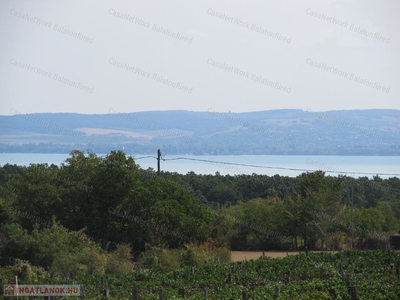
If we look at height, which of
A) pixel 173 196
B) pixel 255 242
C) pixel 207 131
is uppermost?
pixel 207 131

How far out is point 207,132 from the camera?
174125mm

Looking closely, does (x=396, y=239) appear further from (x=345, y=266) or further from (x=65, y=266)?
(x=65, y=266)

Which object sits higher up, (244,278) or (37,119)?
(37,119)

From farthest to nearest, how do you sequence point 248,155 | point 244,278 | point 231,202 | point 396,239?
point 248,155, point 231,202, point 396,239, point 244,278

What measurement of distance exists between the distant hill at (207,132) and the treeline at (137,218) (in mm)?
67940

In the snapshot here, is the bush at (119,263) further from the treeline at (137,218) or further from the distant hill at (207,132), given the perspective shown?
the distant hill at (207,132)

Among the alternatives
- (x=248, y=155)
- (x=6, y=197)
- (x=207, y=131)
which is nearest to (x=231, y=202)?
(x=6, y=197)

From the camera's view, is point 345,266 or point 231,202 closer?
point 345,266

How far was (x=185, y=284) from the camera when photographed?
24.1 meters

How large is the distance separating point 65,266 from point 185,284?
6798 millimetres

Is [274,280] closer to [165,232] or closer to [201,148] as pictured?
[165,232]

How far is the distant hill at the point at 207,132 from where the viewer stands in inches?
5344

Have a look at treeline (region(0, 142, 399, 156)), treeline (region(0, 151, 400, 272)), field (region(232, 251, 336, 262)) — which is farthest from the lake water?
field (region(232, 251, 336, 262))

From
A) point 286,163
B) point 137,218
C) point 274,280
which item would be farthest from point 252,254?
point 286,163
